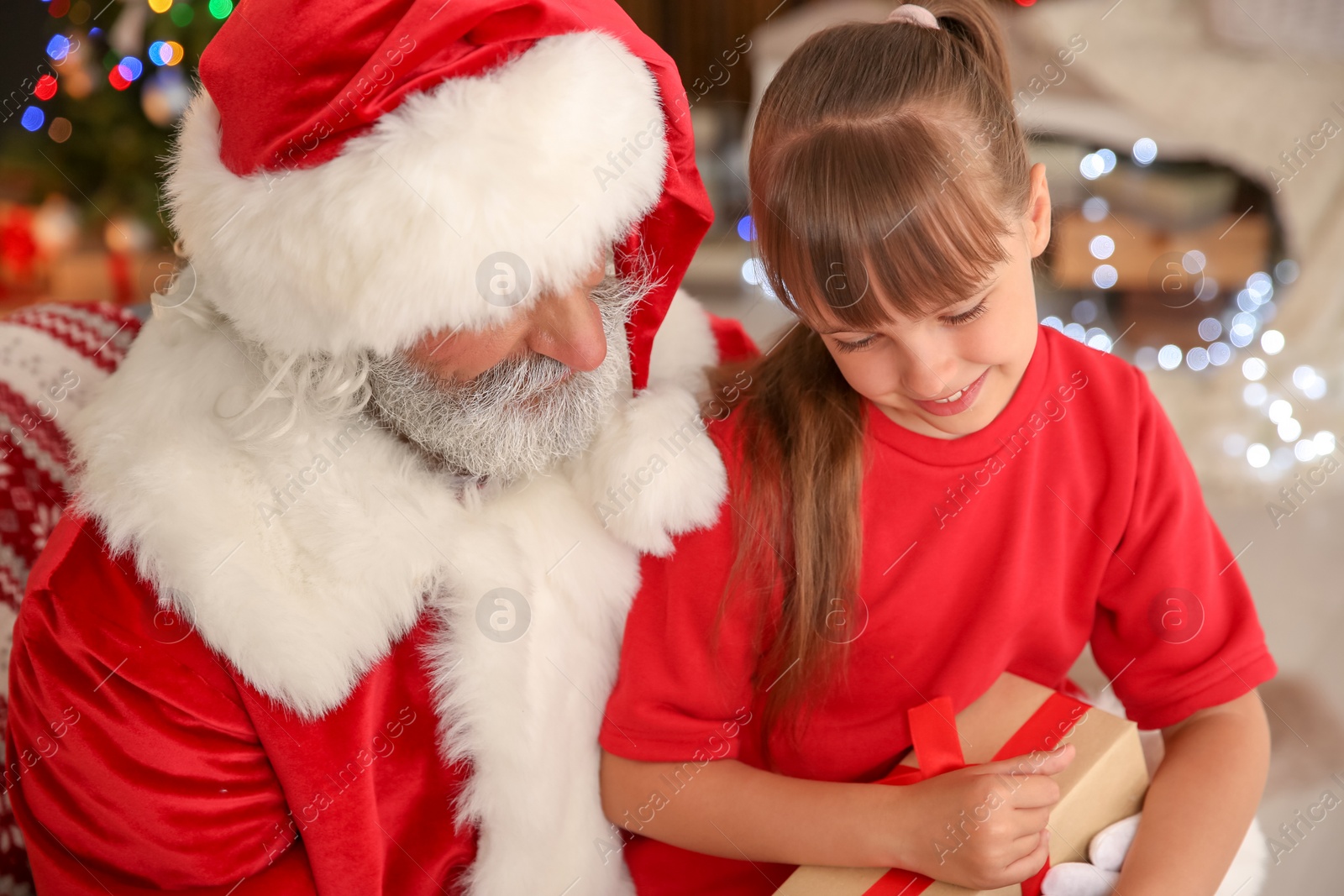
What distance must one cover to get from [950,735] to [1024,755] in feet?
0.22

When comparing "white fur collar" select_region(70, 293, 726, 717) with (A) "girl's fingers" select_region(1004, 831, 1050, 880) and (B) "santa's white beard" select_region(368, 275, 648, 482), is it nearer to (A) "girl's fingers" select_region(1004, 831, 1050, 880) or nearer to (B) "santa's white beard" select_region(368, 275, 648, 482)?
(B) "santa's white beard" select_region(368, 275, 648, 482)

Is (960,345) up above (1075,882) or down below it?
above

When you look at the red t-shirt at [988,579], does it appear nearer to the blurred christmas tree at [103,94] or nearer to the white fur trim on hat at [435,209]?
the white fur trim on hat at [435,209]

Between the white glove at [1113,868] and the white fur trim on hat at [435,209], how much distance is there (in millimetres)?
681

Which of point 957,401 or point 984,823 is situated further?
point 957,401

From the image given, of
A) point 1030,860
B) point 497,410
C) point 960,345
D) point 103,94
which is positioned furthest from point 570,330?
point 103,94

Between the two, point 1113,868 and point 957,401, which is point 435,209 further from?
point 1113,868

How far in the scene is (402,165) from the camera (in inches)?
32.5

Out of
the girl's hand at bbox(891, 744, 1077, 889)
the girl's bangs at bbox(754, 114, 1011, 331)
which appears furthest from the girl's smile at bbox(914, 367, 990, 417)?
the girl's hand at bbox(891, 744, 1077, 889)

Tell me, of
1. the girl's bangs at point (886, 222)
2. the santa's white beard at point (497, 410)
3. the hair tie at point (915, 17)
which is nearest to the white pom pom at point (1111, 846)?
the girl's bangs at point (886, 222)

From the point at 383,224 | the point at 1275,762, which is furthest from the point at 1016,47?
the point at 383,224

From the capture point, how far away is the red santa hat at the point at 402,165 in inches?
32.8

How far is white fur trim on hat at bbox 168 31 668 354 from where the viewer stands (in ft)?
2.73

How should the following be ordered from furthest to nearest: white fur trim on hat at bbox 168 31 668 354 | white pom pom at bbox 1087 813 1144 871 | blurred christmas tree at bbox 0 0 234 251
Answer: blurred christmas tree at bbox 0 0 234 251 < white pom pom at bbox 1087 813 1144 871 < white fur trim on hat at bbox 168 31 668 354
